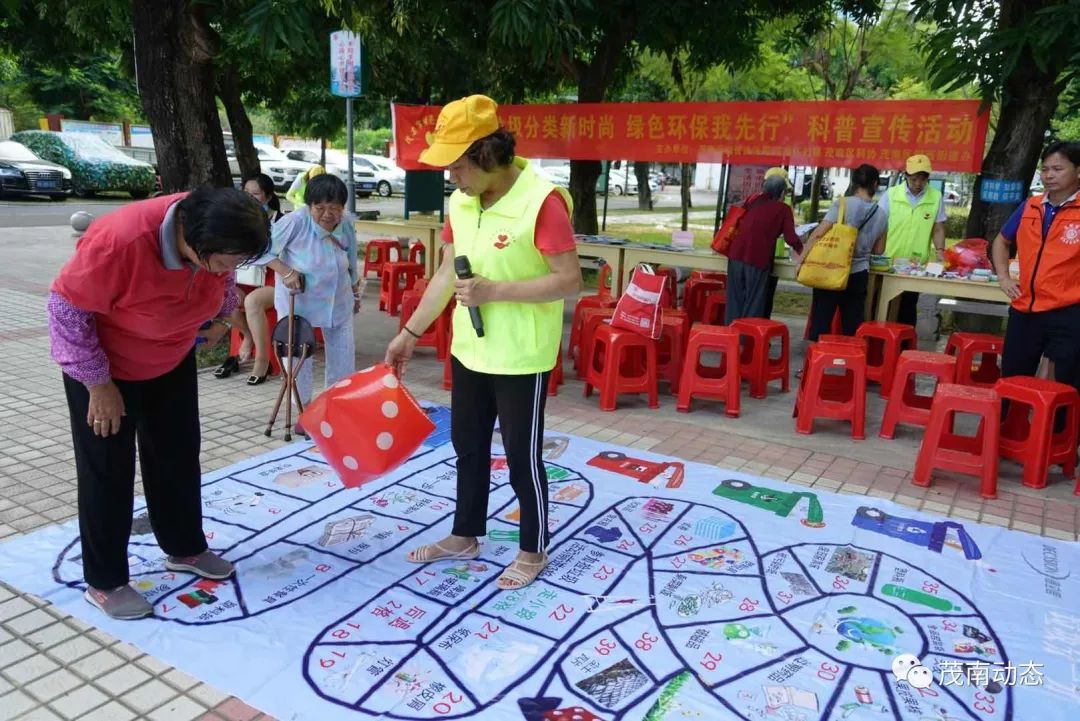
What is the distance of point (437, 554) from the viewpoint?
2982 millimetres

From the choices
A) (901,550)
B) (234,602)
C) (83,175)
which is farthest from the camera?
(83,175)

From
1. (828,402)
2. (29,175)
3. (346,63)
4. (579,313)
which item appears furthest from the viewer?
(29,175)

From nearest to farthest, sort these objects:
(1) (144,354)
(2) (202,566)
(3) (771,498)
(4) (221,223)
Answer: (4) (221,223) → (1) (144,354) → (2) (202,566) → (3) (771,498)

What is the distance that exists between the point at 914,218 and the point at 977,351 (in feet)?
5.32

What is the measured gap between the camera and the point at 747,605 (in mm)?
2750

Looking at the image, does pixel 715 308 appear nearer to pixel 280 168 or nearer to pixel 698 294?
pixel 698 294

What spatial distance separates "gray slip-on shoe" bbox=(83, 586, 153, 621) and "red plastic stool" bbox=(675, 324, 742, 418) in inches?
135

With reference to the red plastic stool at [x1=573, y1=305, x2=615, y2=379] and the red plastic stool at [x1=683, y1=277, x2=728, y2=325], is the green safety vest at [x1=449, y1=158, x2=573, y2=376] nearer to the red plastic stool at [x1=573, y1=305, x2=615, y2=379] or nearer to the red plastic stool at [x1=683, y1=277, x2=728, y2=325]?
the red plastic stool at [x1=573, y1=305, x2=615, y2=379]

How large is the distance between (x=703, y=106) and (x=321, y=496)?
18.9ft

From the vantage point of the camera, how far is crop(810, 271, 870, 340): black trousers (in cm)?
599

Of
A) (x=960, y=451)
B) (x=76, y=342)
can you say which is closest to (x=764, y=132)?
(x=960, y=451)

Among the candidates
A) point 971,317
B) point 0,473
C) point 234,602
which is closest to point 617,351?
point 234,602

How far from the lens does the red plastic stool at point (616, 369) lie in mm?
5004

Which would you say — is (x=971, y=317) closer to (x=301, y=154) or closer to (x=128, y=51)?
(x=128, y=51)
